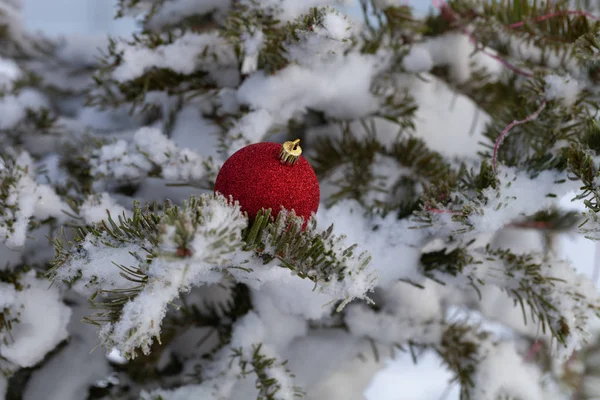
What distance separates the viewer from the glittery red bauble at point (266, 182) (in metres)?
0.30

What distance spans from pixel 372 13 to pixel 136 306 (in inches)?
15.8

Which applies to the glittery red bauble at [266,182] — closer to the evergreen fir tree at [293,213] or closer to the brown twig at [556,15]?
the evergreen fir tree at [293,213]

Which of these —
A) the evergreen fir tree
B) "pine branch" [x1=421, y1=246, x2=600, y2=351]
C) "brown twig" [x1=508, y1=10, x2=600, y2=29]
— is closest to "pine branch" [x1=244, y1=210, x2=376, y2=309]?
the evergreen fir tree

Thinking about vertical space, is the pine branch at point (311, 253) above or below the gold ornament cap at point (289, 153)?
below

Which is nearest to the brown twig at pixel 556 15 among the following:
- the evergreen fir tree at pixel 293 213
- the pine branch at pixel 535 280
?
the evergreen fir tree at pixel 293 213

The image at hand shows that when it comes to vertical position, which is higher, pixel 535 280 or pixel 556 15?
pixel 556 15

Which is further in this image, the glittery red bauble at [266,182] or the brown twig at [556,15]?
the brown twig at [556,15]

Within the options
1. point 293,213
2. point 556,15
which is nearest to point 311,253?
point 293,213

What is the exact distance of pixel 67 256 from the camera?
29 cm

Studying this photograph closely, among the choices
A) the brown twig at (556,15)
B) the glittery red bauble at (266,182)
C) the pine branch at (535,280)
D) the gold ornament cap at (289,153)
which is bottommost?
the pine branch at (535,280)

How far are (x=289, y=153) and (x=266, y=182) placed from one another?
2cm

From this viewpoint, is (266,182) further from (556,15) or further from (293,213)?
(556,15)

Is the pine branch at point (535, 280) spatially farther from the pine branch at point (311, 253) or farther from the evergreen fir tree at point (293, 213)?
the pine branch at point (311, 253)

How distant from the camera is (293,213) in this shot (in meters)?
0.28
